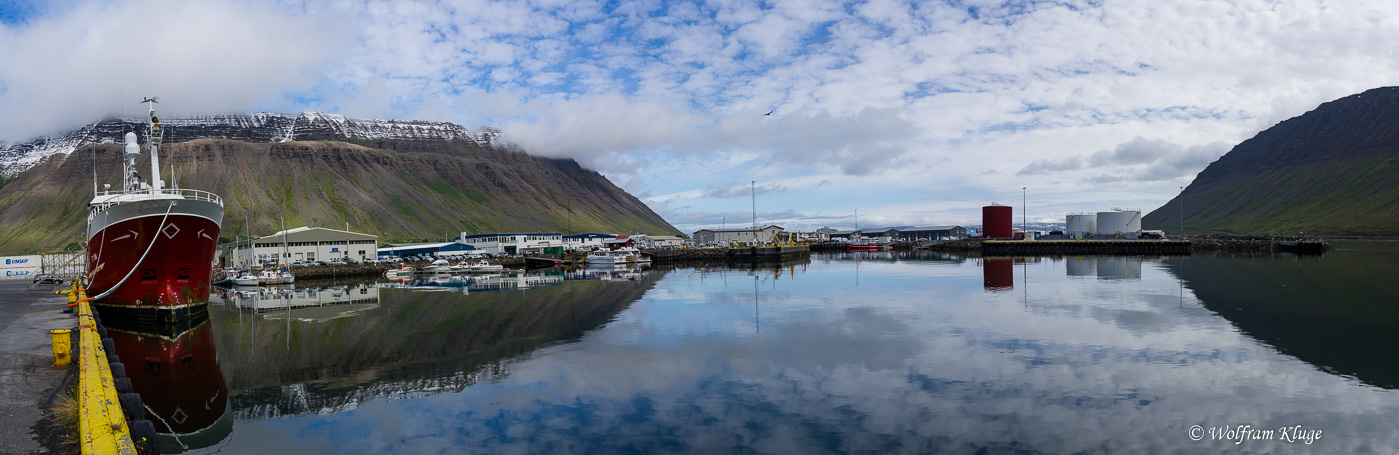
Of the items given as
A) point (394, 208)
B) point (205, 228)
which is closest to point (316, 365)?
point (205, 228)

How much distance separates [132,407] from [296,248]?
80.6 metres

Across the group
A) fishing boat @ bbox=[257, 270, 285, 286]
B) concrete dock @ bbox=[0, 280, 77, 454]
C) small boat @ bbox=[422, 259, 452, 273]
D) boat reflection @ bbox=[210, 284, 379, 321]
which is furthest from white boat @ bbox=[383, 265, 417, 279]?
concrete dock @ bbox=[0, 280, 77, 454]

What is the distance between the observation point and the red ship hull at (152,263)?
27750 millimetres

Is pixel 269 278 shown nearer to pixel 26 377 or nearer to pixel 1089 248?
pixel 26 377

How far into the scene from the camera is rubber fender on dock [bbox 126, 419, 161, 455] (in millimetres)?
10086

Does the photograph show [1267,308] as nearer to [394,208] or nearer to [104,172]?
[394,208]

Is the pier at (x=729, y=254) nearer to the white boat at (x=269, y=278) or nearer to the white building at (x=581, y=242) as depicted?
the white building at (x=581, y=242)

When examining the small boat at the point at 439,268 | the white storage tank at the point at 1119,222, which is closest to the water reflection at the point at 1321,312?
the small boat at the point at 439,268

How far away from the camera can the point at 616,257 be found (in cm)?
8831

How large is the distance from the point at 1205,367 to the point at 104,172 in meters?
223

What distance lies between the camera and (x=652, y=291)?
158 feet

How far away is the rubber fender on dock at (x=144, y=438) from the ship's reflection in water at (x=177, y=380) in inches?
131

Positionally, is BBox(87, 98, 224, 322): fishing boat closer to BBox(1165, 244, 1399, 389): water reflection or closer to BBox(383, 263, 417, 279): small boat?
BBox(383, 263, 417, 279): small boat

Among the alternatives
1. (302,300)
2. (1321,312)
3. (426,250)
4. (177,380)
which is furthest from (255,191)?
(1321,312)
